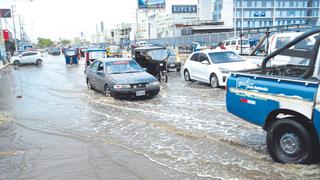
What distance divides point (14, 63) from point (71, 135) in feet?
124

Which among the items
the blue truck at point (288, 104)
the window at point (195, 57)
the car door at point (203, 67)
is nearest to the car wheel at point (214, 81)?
the car door at point (203, 67)

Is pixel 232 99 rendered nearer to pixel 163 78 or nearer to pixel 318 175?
pixel 318 175

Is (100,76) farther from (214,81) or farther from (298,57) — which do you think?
(298,57)

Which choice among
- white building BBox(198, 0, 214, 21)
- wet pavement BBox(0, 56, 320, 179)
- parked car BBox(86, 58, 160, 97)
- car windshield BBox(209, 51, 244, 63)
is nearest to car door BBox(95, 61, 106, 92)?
parked car BBox(86, 58, 160, 97)

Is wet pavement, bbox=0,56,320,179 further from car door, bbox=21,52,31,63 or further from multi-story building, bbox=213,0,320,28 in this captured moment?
multi-story building, bbox=213,0,320,28

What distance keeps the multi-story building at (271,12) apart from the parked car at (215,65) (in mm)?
82957

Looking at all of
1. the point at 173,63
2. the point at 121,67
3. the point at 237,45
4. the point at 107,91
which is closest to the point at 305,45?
the point at 107,91

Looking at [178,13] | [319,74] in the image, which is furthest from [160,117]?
[178,13]

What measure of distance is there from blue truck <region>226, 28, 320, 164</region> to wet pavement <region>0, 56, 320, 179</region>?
0.31 m

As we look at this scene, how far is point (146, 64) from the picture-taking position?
769 inches

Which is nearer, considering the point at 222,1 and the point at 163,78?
the point at 163,78

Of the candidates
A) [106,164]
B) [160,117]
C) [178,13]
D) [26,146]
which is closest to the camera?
[106,164]

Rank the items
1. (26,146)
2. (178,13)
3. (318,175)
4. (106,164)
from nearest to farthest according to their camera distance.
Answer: (318,175) < (106,164) < (26,146) < (178,13)

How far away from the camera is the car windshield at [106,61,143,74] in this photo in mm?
13984
